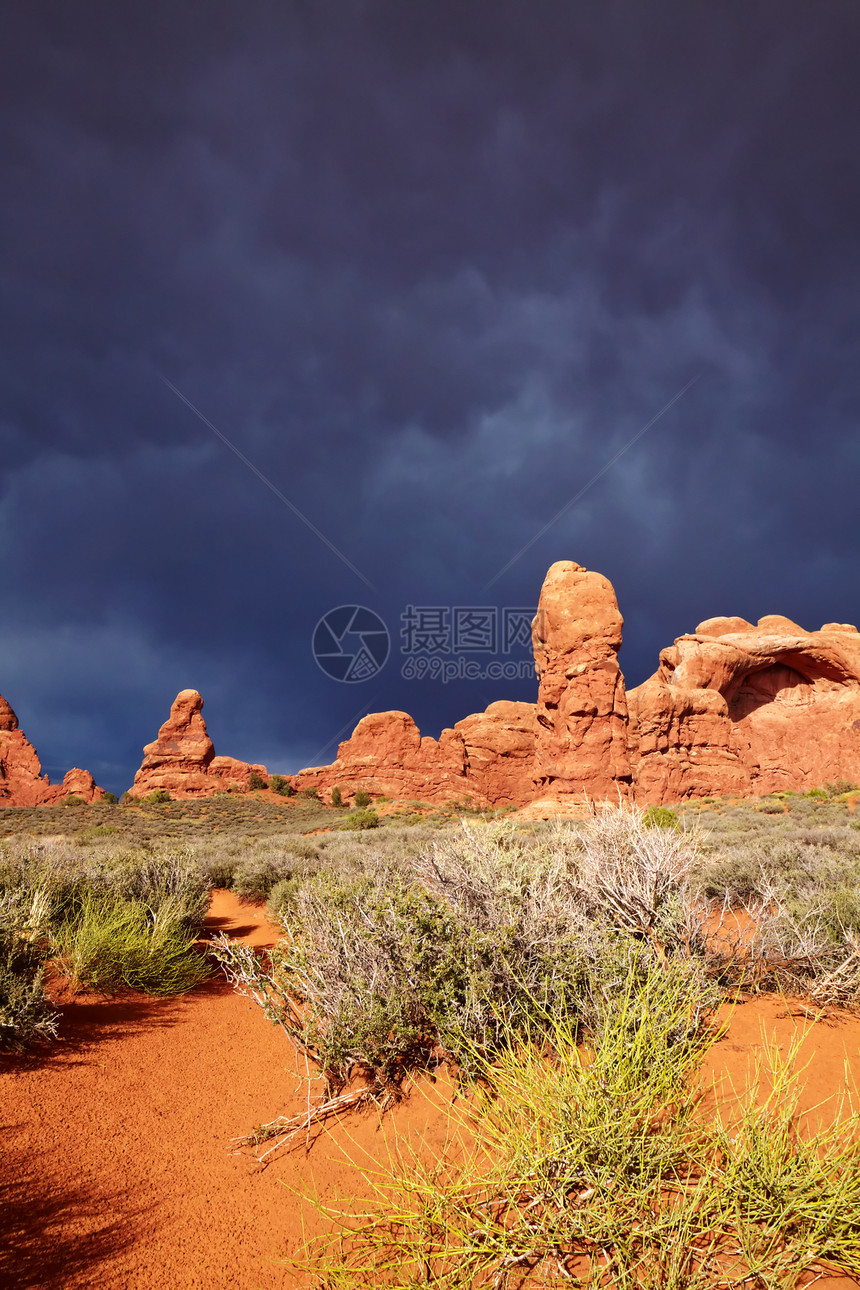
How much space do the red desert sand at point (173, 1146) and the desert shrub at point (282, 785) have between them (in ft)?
140

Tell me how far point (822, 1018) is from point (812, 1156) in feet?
8.23

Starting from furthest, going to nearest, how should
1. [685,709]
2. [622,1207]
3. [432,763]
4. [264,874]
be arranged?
[432,763] → [685,709] → [264,874] → [622,1207]

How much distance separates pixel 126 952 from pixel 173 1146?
108 inches

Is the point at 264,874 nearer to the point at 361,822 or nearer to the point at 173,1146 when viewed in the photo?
the point at 173,1146

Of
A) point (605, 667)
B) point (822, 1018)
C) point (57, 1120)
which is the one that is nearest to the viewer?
point (57, 1120)

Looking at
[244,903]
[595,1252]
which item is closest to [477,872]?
[595,1252]

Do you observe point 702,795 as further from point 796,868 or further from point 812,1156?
point 812,1156

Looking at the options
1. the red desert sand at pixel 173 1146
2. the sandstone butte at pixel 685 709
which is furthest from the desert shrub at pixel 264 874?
the sandstone butte at pixel 685 709

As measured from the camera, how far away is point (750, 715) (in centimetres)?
3391

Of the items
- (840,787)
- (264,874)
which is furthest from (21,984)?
(840,787)

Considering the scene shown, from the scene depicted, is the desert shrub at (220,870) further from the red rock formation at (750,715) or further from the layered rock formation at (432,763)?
the layered rock formation at (432,763)

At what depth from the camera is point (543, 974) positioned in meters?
3.36

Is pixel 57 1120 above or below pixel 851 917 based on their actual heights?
below

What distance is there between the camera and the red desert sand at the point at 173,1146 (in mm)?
2299
